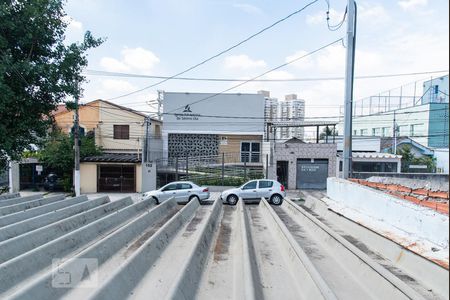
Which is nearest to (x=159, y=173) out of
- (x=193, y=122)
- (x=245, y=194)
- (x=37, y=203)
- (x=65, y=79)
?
(x=193, y=122)

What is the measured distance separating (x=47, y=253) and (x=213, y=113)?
27.4m

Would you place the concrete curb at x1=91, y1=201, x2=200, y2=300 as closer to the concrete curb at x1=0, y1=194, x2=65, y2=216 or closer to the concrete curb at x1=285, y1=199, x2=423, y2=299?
the concrete curb at x1=285, y1=199, x2=423, y2=299

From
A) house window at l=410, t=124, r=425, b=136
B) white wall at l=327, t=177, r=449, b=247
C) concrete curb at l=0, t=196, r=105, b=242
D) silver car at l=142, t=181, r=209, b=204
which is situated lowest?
silver car at l=142, t=181, r=209, b=204

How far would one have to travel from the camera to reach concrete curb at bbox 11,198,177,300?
190 centimetres

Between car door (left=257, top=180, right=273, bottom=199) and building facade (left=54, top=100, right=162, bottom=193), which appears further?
building facade (left=54, top=100, right=162, bottom=193)

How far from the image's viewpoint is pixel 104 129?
1107 inches

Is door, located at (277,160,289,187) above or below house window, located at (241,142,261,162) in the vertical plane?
below

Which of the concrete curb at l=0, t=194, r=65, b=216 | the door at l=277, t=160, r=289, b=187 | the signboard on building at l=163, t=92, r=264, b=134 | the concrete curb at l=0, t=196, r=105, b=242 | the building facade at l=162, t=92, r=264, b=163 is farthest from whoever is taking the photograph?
the signboard on building at l=163, t=92, r=264, b=134

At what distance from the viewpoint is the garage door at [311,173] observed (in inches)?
929

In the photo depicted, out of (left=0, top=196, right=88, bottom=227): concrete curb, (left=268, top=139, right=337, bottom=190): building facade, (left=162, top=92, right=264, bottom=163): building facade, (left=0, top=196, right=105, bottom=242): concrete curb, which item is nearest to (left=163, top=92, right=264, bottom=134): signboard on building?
(left=162, top=92, right=264, bottom=163): building facade

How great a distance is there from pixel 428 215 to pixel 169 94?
94.1 feet

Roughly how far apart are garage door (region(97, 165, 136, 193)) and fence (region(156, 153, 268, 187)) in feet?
8.12

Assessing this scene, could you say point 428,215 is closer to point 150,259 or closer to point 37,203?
point 150,259

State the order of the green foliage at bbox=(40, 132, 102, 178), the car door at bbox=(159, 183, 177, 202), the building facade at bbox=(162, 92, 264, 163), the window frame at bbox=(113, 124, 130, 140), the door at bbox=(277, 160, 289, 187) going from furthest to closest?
the building facade at bbox=(162, 92, 264, 163) → the window frame at bbox=(113, 124, 130, 140) → the door at bbox=(277, 160, 289, 187) → the green foliage at bbox=(40, 132, 102, 178) → the car door at bbox=(159, 183, 177, 202)
